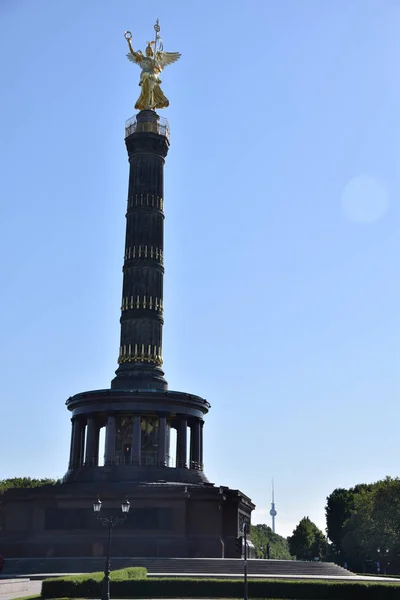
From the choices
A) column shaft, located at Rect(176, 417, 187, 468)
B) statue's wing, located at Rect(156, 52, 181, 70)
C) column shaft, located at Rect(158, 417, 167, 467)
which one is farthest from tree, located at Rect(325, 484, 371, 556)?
statue's wing, located at Rect(156, 52, 181, 70)

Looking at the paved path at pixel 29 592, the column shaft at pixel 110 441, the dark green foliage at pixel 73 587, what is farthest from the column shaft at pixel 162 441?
the dark green foliage at pixel 73 587

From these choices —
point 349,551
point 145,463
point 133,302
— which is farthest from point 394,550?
point 133,302

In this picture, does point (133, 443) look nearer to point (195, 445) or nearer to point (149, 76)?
point (195, 445)

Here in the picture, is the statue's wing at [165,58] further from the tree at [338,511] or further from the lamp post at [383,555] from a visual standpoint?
the tree at [338,511]

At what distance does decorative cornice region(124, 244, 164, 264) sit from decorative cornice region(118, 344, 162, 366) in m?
6.45

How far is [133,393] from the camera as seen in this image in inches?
1820

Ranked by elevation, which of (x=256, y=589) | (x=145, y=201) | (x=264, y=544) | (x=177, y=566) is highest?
(x=145, y=201)

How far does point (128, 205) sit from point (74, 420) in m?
16.2

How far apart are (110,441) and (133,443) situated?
163cm

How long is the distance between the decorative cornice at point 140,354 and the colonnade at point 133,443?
420 centimetres

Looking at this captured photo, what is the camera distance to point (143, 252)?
172ft

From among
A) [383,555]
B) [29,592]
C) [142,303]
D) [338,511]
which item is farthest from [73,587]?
[338,511]

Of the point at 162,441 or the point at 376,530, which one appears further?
the point at 376,530

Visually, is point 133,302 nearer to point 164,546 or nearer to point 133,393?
point 133,393
